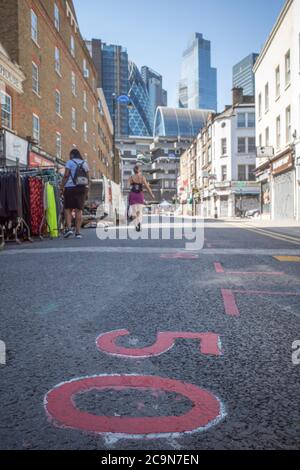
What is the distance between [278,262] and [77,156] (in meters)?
5.91

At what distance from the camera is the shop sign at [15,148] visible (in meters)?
17.1

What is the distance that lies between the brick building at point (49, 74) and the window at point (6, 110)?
1.22ft

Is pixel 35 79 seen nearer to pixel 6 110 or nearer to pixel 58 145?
pixel 6 110

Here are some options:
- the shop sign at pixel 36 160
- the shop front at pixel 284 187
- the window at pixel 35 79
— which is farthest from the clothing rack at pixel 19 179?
the shop front at pixel 284 187

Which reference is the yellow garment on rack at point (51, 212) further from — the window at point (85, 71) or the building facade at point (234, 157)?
the building facade at point (234, 157)

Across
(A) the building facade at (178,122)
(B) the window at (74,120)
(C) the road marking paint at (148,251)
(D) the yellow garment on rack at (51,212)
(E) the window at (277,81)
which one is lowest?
(C) the road marking paint at (148,251)

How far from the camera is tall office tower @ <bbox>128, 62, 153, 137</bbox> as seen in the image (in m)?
184

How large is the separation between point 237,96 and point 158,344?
50185 millimetres

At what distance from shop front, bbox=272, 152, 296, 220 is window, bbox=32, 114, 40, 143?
14323mm

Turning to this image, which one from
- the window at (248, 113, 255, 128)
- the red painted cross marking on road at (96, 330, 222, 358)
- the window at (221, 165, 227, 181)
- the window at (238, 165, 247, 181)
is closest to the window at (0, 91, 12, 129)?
the red painted cross marking on road at (96, 330, 222, 358)

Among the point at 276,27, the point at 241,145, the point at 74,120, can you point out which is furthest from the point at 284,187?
the point at 241,145

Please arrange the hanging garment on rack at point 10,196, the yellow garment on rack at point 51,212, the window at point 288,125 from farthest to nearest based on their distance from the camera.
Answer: the window at point 288,125
the yellow garment on rack at point 51,212
the hanging garment on rack at point 10,196

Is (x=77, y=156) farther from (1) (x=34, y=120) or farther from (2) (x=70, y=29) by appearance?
(2) (x=70, y=29)

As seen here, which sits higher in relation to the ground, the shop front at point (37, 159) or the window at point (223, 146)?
the window at point (223, 146)
